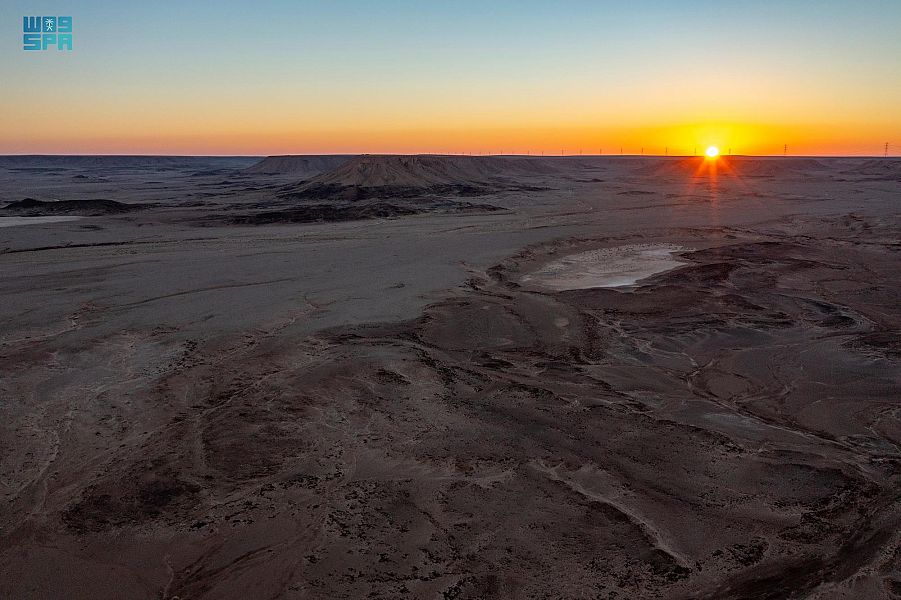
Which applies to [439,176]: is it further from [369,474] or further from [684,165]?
[369,474]

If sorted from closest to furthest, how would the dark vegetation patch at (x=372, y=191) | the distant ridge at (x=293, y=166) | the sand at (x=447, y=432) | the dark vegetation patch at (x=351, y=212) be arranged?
1. the sand at (x=447, y=432)
2. the dark vegetation patch at (x=351, y=212)
3. the dark vegetation patch at (x=372, y=191)
4. the distant ridge at (x=293, y=166)

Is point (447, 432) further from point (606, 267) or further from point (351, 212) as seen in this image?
point (351, 212)

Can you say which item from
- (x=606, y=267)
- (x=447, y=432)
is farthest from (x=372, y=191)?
(x=447, y=432)

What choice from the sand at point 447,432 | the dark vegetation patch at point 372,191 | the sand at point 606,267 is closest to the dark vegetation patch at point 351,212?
the dark vegetation patch at point 372,191

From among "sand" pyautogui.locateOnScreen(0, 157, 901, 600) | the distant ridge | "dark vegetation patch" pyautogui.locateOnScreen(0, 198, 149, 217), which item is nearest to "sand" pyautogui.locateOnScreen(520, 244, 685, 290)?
"sand" pyautogui.locateOnScreen(0, 157, 901, 600)

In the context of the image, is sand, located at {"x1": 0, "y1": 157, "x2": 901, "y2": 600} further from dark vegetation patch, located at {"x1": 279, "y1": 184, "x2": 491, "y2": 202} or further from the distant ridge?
the distant ridge

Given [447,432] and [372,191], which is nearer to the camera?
[447,432]

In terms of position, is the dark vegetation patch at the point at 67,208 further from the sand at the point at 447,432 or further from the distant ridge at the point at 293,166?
the distant ridge at the point at 293,166

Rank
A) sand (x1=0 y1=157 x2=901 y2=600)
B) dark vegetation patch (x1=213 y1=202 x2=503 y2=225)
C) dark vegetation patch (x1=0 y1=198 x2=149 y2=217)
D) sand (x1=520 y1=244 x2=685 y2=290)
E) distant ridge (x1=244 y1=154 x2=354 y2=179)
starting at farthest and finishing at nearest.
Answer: distant ridge (x1=244 y1=154 x2=354 y2=179)
dark vegetation patch (x1=0 y1=198 x2=149 y2=217)
dark vegetation patch (x1=213 y1=202 x2=503 y2=225)
sand (x1=520 y1=244 x2=685 y2=290)
sand (x1=0 y1=157 x2=901 y2=600)
